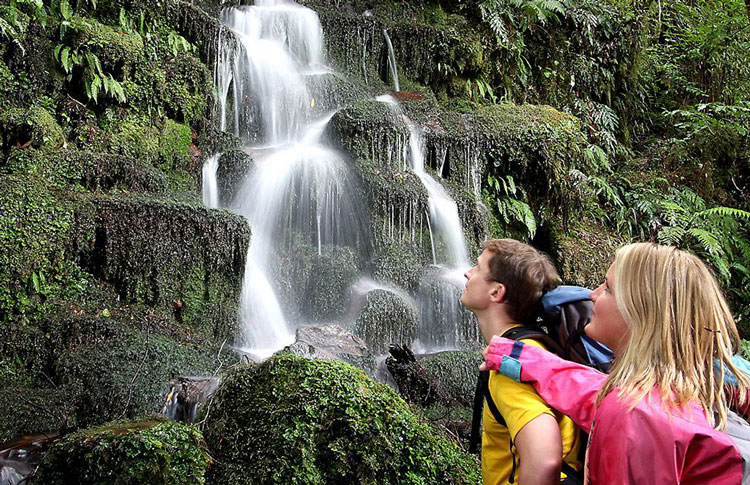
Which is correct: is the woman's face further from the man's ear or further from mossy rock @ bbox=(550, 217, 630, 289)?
mossy rock @ bbox=(550, 217, 630, 289)

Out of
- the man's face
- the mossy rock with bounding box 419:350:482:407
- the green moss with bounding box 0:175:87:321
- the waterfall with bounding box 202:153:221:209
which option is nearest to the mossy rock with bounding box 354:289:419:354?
the mossy rock with bounding box 419:350:482:407

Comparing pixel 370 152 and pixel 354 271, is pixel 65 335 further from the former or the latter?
pixel 370 152

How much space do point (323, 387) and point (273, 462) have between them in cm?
48

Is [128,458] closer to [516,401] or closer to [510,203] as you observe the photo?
[516,401]

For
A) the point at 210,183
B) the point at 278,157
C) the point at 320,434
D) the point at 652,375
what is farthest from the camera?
the point at 278,157

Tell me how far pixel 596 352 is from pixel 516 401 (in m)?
0.49

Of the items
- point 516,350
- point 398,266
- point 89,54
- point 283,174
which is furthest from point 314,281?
point 516,350

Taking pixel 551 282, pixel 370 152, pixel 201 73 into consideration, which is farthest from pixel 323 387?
pixel 201 73

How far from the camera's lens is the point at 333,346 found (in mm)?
6582

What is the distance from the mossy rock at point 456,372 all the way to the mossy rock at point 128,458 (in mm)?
3856

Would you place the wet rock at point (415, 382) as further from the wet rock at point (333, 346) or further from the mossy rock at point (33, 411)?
the mossy rock at point (33, 411)

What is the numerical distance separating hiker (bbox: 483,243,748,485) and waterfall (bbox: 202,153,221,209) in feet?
24.7

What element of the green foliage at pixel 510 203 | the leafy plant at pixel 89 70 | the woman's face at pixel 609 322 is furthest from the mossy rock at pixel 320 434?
the green foliage at pixel 510 203

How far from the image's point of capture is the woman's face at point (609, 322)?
1.93 metres
